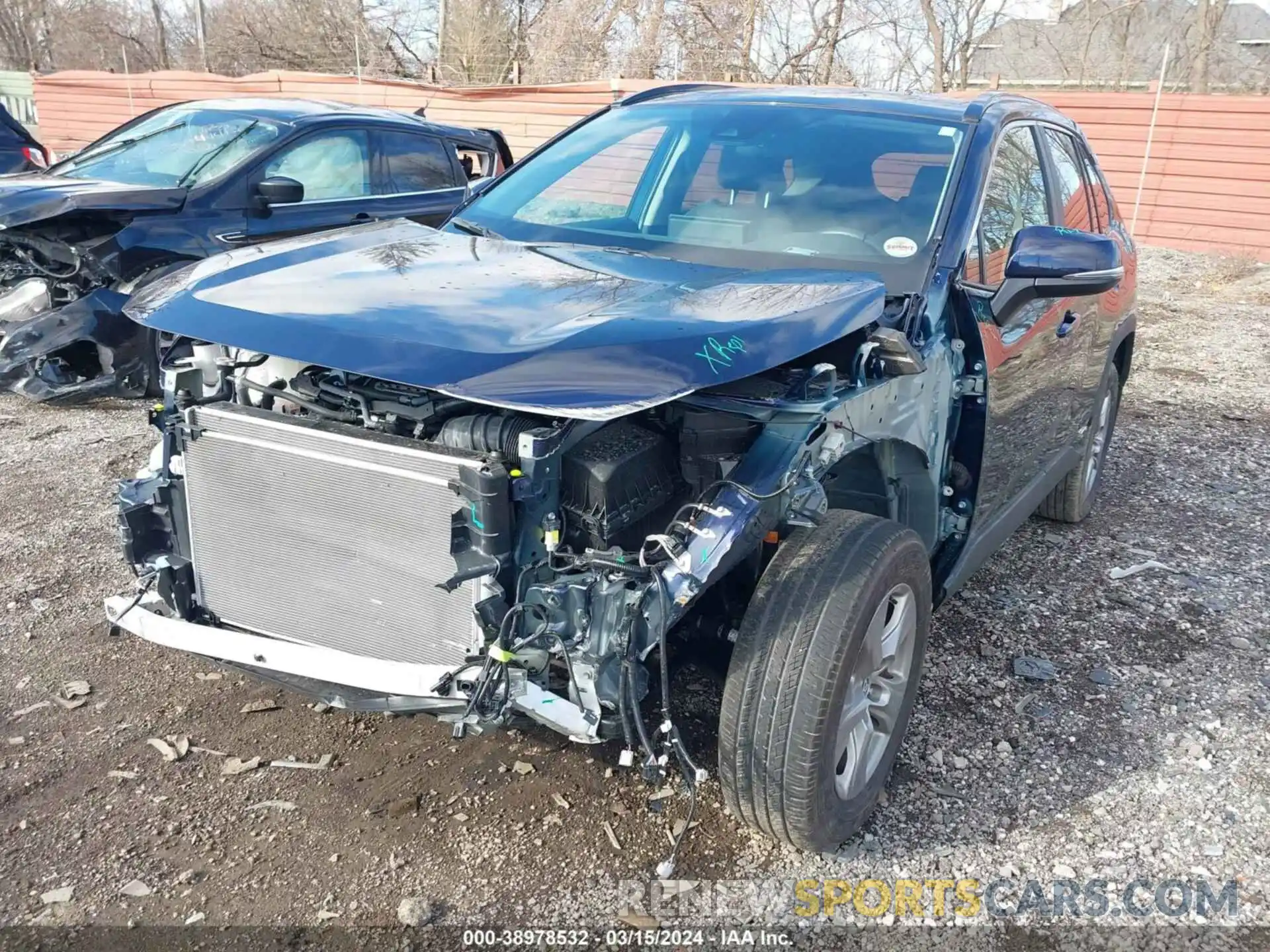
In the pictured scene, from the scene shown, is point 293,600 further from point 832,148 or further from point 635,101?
point 635,101

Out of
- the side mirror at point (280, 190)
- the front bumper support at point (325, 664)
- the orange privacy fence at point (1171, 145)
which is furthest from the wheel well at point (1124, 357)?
the orange privacy fence at point (1171, 145)

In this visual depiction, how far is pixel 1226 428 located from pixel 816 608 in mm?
5537

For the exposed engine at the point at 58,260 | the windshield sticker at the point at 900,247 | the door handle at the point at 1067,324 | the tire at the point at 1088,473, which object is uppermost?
the windshield sticker at the point at 900,247

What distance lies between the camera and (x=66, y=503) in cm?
464

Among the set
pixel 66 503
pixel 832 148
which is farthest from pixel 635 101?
pixel 66 503

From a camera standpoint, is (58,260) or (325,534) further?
(58,260)

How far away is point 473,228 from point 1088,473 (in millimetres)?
3178

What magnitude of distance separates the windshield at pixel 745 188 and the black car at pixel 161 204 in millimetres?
2413

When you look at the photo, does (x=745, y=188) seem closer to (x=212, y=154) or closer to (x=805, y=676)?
(x=805, y=676)

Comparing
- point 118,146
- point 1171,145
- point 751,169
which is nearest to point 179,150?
point 118,146

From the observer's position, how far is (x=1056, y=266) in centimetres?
295

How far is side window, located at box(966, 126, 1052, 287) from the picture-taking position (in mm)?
3240

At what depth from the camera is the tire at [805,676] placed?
2.29m

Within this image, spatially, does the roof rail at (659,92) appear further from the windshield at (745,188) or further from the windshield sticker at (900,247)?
the windshield sticker at (900,247)
